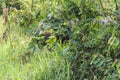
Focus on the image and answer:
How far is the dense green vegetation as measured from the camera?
9.25 ft

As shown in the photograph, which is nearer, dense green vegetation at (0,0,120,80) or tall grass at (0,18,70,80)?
dense green vegetation at (0,0,120,80)

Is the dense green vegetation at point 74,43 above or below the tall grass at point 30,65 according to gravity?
above

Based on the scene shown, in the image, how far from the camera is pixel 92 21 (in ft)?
9.61

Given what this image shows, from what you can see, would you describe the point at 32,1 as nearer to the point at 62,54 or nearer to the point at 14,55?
the point at 14,55

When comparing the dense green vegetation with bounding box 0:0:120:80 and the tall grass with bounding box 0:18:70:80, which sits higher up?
the dense green vegetation with bounding box 0:0:120:80

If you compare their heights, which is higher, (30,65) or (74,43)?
(74,43)

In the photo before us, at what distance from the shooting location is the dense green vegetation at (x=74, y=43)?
2.82m

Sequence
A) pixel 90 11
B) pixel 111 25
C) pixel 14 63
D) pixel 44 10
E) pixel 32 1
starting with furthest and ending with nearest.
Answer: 1. pixel 32 1
2. pixel 14 63
3. pixel 44 10
4. pixel 90 11
5. pixel 111 25

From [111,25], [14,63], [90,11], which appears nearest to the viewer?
[111,25]

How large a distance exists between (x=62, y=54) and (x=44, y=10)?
0.51 metres

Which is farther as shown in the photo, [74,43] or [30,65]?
[30,65]

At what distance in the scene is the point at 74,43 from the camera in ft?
10.2

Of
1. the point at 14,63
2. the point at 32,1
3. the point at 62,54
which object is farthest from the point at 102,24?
the point at 32,1

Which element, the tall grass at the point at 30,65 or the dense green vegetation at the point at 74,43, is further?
the tall grass at the point at 30,65
